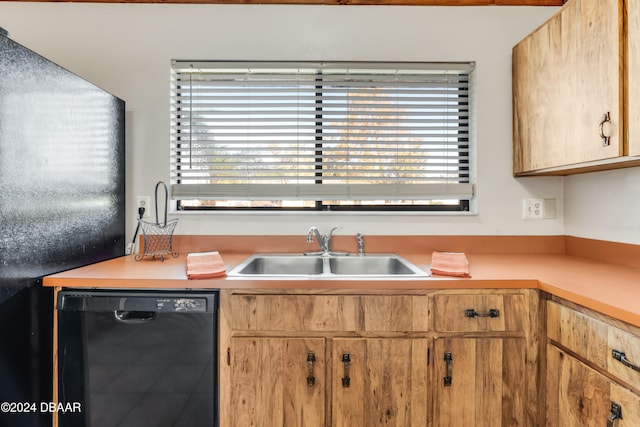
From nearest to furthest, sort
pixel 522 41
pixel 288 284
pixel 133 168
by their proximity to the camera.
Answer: pixel 288 284
pixel 522 41
pixel 133 168

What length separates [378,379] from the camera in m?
1.27

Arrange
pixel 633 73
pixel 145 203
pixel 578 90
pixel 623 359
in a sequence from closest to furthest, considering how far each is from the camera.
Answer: pixel 623 359, pixel 633 73, pixel 578 90, pixel 145 203

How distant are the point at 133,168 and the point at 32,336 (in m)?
0.98

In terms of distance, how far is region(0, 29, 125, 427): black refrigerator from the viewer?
116cm

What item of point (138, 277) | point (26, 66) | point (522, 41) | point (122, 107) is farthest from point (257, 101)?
point (522, 41)

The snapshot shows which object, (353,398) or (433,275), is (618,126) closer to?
(433,275)

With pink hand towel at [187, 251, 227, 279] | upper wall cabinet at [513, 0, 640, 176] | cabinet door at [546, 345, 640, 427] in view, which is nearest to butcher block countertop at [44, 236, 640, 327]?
pink hand towel at [187, 251, 227, 279]

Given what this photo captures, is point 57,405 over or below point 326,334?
below

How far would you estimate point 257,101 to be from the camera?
1.92m

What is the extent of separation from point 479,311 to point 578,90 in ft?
3.30

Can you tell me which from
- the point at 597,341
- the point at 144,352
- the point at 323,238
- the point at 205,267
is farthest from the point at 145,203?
the point at 597,341

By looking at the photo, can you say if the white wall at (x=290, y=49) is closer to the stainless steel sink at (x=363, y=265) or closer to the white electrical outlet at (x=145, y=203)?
the white electrical outlet at (x=145, y=203)

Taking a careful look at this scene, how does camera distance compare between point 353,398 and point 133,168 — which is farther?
point 133,168

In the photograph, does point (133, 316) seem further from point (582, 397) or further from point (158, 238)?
point (582, 397)
